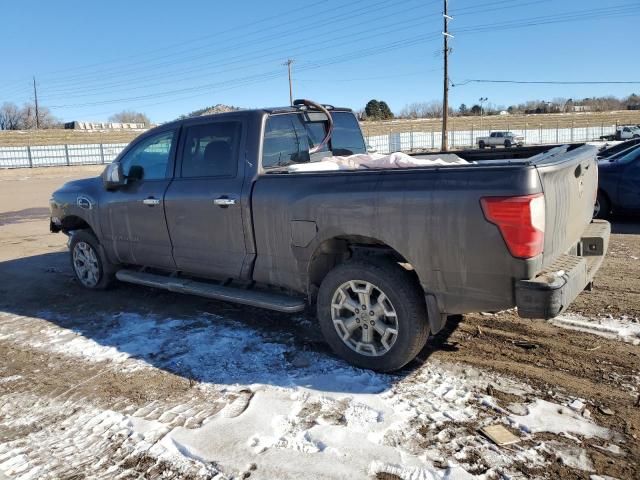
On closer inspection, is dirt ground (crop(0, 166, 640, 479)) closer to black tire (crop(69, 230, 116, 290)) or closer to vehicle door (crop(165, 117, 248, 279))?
black tire (crop(69, 230, 116, 290))

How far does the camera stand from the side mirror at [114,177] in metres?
5.94

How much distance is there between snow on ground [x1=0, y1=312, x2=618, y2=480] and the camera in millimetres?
2990

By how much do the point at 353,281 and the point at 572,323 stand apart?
219 cm

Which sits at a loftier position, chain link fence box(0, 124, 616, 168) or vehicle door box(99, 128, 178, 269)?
chain link fence box(0, 124, 616, 168)

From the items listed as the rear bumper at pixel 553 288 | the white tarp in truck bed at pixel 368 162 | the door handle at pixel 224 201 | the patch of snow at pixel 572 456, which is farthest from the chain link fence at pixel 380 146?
the patch of snow at pixel 572 456

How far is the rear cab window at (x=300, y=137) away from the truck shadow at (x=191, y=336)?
5.09 feet

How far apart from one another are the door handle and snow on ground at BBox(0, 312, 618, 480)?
128 cm

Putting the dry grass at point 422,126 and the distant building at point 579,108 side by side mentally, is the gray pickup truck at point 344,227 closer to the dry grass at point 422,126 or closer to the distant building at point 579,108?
the dry grass at point 422,126

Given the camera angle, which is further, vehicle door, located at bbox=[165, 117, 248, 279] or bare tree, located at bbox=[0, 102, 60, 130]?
bare tree, located at bbox=[0, 102, 60, 130]

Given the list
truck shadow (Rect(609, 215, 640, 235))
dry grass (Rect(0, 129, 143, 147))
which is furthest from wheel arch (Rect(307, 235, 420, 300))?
dry grass (Rect(0, 129, 143, 147))

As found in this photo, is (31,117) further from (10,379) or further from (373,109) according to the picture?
(10,379)

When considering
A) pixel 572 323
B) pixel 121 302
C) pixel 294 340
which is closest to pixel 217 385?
pixel 294 340

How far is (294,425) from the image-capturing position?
343 cm

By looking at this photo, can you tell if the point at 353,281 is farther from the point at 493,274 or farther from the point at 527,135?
the point at 527,135
